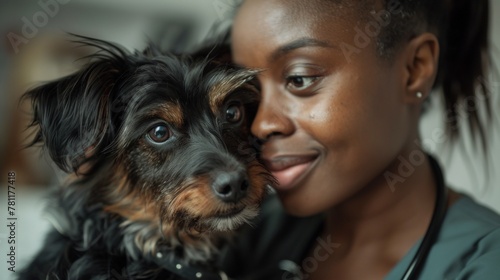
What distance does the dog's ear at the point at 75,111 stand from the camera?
1074 mm

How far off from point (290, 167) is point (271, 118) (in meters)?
0.13

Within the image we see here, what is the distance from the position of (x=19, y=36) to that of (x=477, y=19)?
1.21 m

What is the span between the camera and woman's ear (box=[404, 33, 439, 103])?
1353mm

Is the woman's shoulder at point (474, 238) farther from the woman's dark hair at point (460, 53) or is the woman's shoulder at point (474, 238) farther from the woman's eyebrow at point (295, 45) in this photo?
the woman's eyebrow at point (295, 45)

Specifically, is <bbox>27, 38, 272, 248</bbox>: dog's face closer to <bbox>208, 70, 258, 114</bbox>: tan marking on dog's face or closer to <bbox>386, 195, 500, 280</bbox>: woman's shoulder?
<bbox>208, 70, 258, 114</bbox>: tan marking on dog's face

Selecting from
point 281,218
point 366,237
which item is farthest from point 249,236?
point 366,237

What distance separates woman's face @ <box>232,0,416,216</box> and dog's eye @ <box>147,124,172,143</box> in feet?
0.63

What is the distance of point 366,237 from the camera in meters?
1.54

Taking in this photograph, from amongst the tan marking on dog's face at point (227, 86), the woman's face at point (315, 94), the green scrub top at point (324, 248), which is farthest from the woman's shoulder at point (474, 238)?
the tan marking on dog's face at point (227, 86)

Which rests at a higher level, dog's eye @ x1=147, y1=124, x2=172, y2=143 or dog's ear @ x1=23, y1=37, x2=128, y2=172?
dog's ear @ x1=23, y1=37, x2=128, y2=172

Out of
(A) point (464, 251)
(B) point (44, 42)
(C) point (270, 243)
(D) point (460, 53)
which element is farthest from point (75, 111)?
(D) point (460, 53)

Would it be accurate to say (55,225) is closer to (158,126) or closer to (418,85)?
(158,126)

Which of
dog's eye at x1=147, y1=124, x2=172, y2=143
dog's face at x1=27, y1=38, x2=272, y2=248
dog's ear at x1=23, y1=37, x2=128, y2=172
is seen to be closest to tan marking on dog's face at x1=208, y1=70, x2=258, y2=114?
dog's face at x1=27, y1=38, x2=272, y2=248

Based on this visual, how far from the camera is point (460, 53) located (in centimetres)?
163
